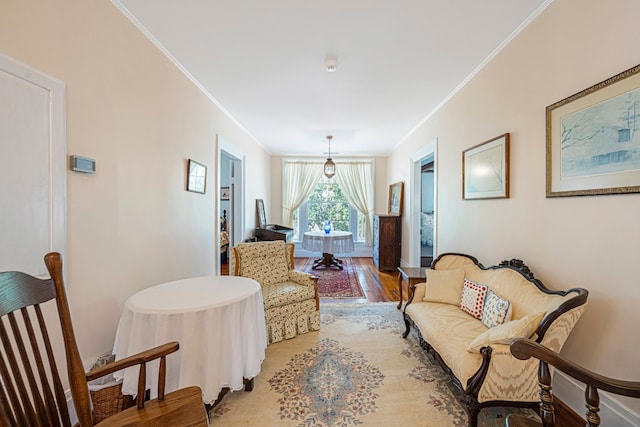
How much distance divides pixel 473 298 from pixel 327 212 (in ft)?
17.2

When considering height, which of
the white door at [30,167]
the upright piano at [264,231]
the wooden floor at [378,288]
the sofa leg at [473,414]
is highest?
the white door at [30,167]

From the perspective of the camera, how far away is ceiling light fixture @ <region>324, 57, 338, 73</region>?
2553 millimetres

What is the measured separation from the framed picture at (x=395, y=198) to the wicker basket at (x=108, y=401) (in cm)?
529

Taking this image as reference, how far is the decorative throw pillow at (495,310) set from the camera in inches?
77.0

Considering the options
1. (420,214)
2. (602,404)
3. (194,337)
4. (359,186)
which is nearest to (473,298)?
(602,404)

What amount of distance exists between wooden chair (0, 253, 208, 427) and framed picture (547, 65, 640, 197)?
234 centimetres

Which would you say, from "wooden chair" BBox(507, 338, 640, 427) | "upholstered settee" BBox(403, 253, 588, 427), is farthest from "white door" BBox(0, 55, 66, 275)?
"upholstered settee" BBox(403, 253, 588, 427)

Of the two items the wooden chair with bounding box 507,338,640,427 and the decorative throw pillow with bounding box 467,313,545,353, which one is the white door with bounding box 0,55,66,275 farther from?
the decorative throw pillow with bounding box 467,313,545,353

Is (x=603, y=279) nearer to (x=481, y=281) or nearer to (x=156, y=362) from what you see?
(x=481, y=281)

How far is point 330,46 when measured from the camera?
2.40 metres

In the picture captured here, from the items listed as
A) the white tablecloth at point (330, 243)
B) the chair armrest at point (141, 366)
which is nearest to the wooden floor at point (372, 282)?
the white tablecloth at point (330, 243)

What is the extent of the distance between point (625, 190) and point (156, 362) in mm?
2710

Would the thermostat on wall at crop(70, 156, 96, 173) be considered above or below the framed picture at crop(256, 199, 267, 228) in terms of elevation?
above

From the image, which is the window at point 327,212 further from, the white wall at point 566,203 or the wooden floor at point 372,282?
the white wall at point 566,203
